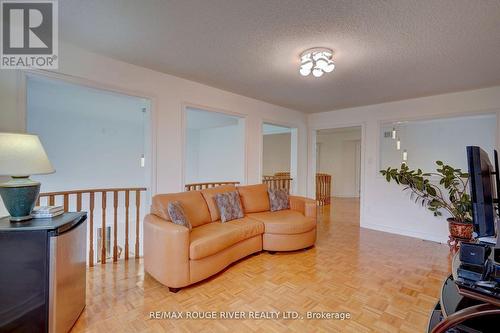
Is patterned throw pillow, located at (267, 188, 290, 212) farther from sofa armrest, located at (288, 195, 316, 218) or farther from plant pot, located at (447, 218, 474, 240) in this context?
plant pot, located at (447, 218, 474, 240)

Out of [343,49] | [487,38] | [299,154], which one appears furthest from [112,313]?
[299,154]

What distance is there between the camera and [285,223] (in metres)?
3.06

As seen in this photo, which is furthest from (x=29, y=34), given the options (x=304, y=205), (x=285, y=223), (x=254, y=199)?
(x=304, y=205)

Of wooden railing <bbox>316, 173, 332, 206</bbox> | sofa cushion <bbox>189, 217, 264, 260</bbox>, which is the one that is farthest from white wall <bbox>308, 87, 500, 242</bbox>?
sofa cushion <bbox>189, 217, 264, 260</bbox>

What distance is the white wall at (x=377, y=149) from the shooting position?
140 inches

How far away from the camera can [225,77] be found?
3.19m

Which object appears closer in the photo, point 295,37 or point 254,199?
point 295,37

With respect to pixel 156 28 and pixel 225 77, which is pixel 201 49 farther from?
pixel 225 77

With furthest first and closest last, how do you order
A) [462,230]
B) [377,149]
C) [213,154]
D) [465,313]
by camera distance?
[213,154], [377,149], [462,230], [465,313]

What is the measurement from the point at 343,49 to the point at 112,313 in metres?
3.18

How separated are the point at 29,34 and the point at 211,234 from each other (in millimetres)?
2489

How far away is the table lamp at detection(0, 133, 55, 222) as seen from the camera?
4.96ft

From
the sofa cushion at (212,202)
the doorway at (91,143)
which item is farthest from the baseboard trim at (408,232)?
the doorway at (91,143)

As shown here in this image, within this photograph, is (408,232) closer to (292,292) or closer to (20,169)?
(292,292)
